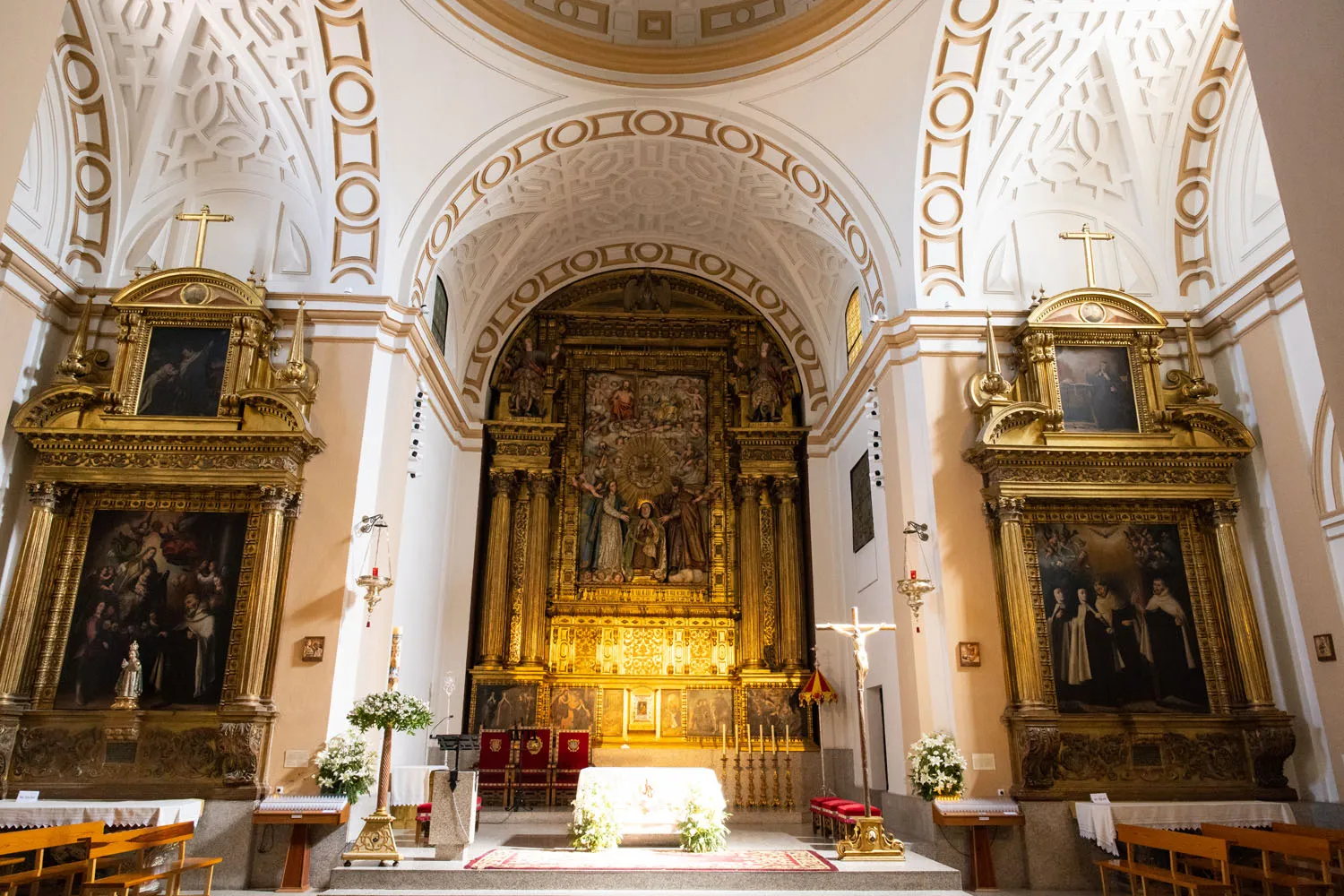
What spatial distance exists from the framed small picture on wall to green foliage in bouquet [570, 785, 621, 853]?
25.8 feet

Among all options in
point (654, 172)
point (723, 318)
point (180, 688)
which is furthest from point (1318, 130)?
point (723, 318)

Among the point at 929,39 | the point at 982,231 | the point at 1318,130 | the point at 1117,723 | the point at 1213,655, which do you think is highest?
the point at 929,39

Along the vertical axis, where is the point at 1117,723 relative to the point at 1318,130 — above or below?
below

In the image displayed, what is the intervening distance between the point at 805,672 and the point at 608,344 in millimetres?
7034

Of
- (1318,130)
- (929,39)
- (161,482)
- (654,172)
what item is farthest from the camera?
(654,172)

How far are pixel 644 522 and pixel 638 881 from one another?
322 inches

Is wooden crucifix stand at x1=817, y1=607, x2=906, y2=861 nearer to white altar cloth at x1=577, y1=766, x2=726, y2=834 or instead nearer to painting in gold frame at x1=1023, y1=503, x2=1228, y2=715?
white altar cloth at x1=577, y1=766, x2=726, y2=834

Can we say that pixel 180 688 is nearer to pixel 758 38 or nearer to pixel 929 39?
pixel 758 38

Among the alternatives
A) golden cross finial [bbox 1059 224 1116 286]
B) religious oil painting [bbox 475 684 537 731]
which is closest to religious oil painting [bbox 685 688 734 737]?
religious oil painting [bbox 475 684 537 731]

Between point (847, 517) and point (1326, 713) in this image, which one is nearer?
point (1326, 713)

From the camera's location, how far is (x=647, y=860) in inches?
347

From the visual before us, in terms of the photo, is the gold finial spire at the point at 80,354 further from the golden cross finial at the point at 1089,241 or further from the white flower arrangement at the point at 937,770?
the golden cross finial at the point at 1089,241

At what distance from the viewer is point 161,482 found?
10.3 metres

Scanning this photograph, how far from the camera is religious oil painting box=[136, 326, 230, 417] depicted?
35.2 ft
